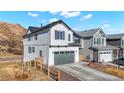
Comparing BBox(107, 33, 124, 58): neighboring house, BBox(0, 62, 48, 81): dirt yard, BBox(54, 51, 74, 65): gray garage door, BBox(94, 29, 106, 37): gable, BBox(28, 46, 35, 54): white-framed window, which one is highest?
BBox(94, 29, 106, 37): gable

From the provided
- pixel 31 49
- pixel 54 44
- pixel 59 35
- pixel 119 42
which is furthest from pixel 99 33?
pixel 31 49

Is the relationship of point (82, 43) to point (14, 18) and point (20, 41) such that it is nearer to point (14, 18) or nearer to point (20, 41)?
point (20, 41)

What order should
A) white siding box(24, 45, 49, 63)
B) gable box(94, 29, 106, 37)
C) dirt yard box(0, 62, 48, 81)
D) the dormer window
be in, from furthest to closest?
gable box(94, 29, 106, 37) → white siding box(24, 45, 49, 63) → the dormer window → dirt yard box(0, 62, 48, 81)

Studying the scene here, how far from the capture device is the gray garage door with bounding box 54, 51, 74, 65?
27.0 meters

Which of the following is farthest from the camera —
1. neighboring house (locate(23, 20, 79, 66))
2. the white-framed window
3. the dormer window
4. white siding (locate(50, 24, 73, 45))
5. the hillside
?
the hillside

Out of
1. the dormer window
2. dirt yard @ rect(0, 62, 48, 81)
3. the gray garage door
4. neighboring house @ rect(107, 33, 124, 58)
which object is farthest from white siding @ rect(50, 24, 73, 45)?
neighboring house @ rect(107, 33, 124, 58)

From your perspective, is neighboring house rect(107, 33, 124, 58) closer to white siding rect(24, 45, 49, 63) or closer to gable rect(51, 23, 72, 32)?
gable rect(51, 23, 72, 32)

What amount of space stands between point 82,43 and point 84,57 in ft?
8.84

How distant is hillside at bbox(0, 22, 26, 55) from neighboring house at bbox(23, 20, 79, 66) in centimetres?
313

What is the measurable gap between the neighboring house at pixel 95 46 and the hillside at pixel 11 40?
966 cm

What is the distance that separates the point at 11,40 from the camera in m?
34.0

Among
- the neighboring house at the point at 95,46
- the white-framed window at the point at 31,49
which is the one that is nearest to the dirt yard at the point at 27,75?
the white-framed window at the point at 31,49

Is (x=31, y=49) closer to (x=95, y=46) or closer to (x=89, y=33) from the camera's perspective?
(x=89, y=33)
